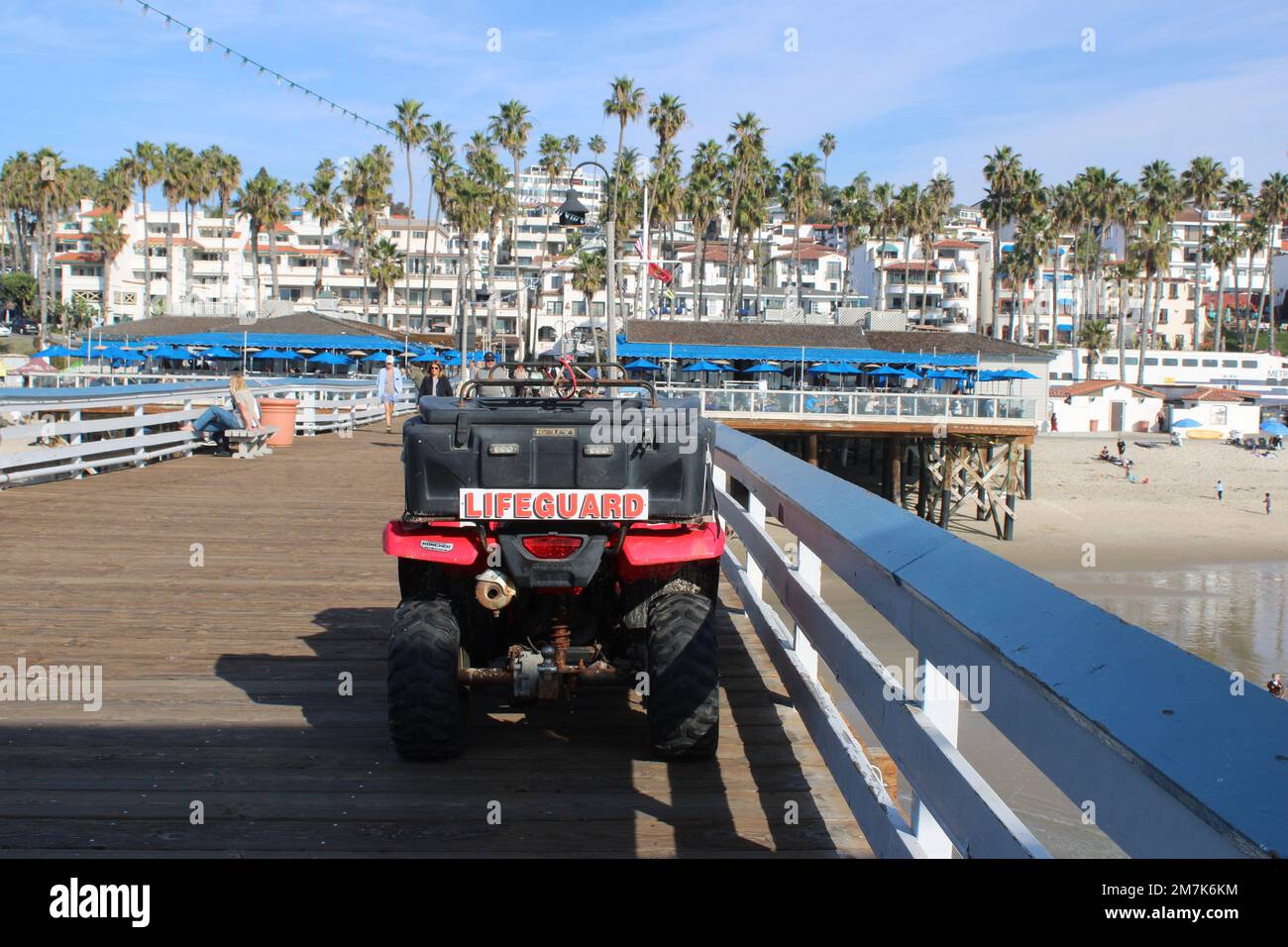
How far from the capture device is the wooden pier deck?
422 cm

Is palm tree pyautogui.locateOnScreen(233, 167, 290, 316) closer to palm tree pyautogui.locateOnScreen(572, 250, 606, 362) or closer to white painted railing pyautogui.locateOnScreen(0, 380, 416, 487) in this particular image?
palm tree pyautogui.locateOnScreen(572, 250, 606, 362)

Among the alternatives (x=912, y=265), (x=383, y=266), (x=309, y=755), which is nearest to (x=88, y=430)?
(x=309, y=755)

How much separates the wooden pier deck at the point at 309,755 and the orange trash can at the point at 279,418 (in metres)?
14.5

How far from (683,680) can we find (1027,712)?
2718mm

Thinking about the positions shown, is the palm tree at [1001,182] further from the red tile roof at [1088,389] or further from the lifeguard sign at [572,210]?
the lifeguard sign at [572,210]

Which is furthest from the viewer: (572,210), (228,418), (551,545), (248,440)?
(228,418)

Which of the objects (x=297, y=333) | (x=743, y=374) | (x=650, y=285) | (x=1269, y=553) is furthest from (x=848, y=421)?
(x=650, y=285)

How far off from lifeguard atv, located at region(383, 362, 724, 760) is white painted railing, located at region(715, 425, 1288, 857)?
58cm

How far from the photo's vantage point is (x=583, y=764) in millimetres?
5082

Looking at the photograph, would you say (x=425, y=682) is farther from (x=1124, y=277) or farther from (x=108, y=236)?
(x=1124, y=277)

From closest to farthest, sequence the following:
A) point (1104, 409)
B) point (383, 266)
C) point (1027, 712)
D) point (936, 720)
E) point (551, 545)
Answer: point (1027, 712), point (936, 720), point (551, 545), point (1104, 409), point (383, 266)

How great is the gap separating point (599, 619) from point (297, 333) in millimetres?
49905

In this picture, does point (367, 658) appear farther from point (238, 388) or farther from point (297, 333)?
point (297, 333)

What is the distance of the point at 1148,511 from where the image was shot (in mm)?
46812
